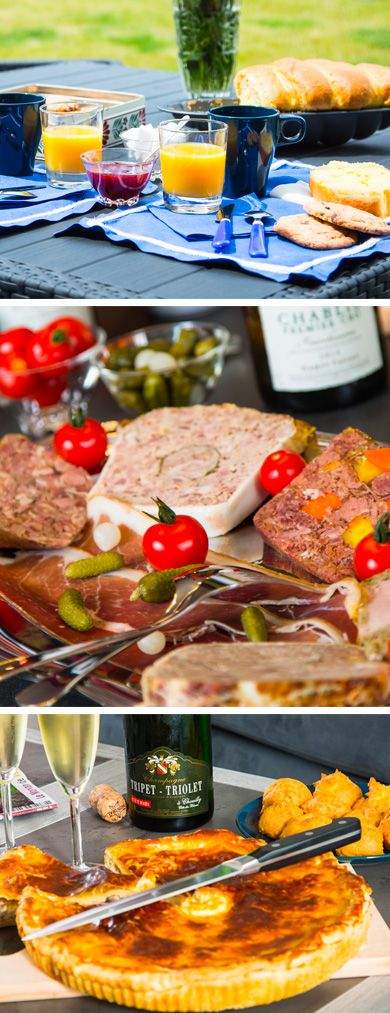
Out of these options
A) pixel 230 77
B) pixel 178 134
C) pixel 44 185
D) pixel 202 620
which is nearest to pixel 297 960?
pixel 202 620

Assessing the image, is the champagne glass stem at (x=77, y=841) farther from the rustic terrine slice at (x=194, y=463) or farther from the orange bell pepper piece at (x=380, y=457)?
the orange bell pepper piece at (x=380, y=457)

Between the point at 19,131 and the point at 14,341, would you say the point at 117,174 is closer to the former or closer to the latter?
the point at 19,131

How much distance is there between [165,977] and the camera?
1197mm

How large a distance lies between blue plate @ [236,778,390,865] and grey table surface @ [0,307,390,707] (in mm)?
573

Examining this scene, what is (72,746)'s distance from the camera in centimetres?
151

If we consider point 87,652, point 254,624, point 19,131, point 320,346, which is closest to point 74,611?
point 87,652

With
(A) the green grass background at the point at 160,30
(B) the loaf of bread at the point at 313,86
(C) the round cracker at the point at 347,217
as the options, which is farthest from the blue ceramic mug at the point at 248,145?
(A) the green grass background at the point at 160,30

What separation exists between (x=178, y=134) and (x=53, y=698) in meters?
0.90

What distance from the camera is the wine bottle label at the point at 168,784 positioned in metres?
1.71

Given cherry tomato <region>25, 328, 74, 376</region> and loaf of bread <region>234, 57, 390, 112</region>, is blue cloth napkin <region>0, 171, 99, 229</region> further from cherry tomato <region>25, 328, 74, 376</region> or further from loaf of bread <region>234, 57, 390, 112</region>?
cherry tomato <region>25, 328, 74, 376</region>

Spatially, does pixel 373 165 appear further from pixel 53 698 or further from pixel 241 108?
pixel 53 698

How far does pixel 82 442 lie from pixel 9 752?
22.7 inches

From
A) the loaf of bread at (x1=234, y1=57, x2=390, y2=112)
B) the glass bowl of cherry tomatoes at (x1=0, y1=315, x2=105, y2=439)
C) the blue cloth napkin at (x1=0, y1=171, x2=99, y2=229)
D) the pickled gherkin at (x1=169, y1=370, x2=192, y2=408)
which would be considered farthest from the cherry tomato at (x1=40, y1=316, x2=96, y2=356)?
the loaf of bread at (x1=234, y1=57, x2=390, y2=112)

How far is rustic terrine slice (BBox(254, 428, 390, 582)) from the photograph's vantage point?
110cm
